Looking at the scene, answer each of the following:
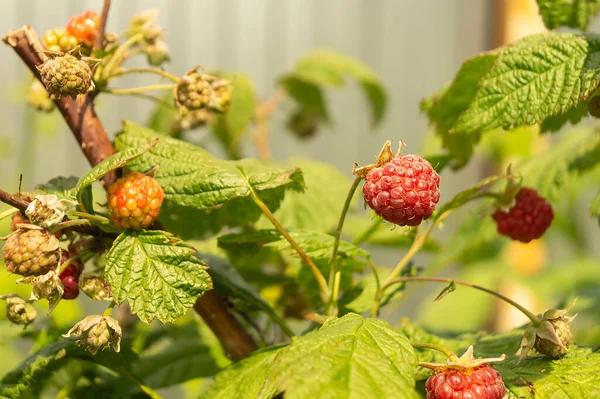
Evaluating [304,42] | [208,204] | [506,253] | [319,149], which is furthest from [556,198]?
[304,42]

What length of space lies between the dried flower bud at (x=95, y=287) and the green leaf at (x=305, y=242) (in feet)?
0.56

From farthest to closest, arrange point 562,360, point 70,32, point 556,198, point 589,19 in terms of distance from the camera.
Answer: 1. point 556,198
2. point 589,19
3. point 70,32
4. point 562,360

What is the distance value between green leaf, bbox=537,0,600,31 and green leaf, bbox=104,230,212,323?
589 millimetres

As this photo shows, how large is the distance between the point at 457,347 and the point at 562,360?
0.13 meters

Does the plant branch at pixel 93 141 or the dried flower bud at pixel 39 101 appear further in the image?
the dried flower bud at pixel 39 101

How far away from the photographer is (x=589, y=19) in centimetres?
98

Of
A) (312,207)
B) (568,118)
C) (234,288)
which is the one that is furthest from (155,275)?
(312,207)

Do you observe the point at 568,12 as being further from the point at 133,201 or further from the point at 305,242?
the point at 133,201

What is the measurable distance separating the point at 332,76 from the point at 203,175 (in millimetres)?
1140

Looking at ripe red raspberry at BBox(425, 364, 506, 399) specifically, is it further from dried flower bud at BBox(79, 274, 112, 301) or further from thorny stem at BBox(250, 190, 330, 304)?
dried flower bud at BBox(79, 274, 112, 301)

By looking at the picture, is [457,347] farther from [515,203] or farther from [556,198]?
[556,198]

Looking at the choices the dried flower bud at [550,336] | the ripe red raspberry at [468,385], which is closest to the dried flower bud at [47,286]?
the ripe red raspberry at [468,385]

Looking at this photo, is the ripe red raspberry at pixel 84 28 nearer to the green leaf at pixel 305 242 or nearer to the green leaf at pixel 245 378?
the green leaf at pixel 305 242

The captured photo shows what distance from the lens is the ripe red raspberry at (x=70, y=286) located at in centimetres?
76
